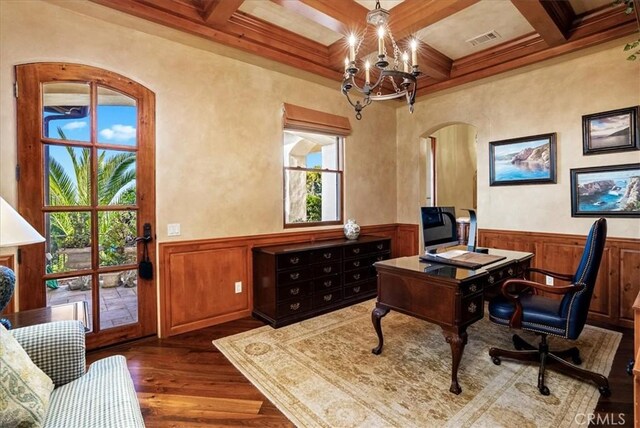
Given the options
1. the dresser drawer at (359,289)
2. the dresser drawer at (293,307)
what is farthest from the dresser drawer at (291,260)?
the dresser drawer at (359,289)

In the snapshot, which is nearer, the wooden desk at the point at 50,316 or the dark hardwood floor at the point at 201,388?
the wooden desk at the point at 50,316

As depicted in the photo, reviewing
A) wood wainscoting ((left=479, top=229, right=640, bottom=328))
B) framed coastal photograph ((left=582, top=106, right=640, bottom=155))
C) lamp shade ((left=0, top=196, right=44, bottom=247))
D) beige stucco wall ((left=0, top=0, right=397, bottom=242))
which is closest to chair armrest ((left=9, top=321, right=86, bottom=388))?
lamp shade ((left=0, top=196, right=44, bottom=247))

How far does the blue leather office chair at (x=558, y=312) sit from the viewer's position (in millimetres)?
2033

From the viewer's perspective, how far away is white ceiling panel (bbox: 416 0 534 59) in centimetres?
295

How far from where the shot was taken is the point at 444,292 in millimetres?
2131

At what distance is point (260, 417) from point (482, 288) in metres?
1.73

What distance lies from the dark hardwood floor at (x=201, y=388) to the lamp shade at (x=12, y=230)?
1.24m

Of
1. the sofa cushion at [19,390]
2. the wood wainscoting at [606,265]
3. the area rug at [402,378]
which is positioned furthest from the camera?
the wood wainscoting at [606,265]

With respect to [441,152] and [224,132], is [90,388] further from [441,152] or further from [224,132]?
[441,152]

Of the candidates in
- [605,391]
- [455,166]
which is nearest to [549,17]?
[605,391]

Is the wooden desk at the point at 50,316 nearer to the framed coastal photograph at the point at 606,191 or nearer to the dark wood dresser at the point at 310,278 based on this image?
the dark wood dresser at the point at 310,278

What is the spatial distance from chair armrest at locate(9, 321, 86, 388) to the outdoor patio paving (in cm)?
131

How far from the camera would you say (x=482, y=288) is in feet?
7.48

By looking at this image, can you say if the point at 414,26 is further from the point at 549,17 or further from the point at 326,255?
the point at 326,255
